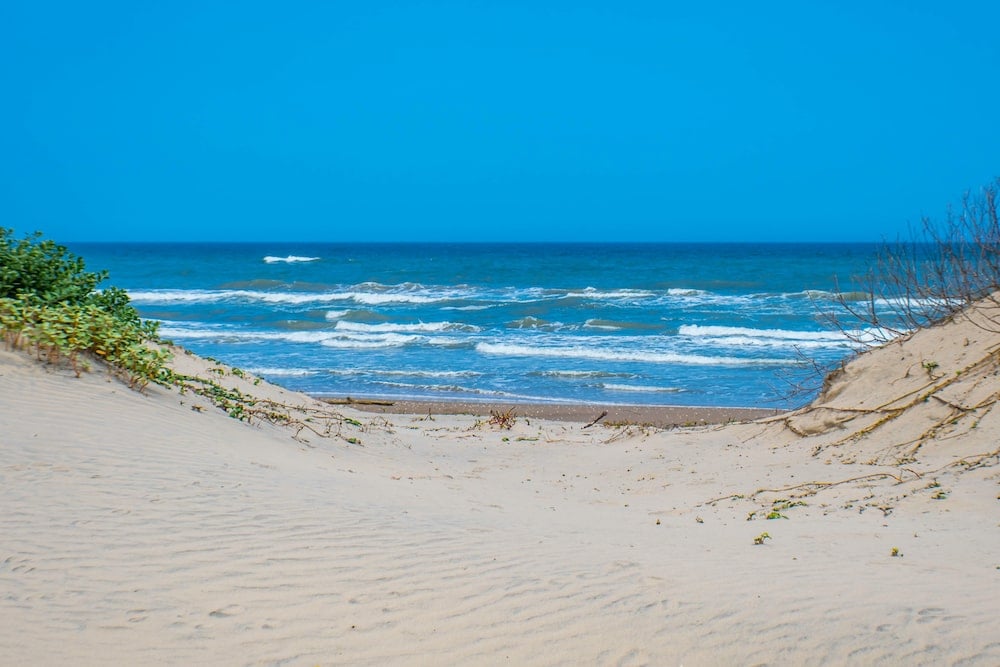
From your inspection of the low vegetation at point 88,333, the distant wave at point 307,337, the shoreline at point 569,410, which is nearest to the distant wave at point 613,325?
the distant wave at point 307,337

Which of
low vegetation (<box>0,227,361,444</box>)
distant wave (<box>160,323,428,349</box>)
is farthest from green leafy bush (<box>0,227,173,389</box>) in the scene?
distant wave (<box>160,323,428,349</box>)

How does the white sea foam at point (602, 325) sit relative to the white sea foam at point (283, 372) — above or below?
above

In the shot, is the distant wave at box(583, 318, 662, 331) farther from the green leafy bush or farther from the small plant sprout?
the green leafy bush

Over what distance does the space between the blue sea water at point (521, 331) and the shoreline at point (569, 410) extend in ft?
2.54

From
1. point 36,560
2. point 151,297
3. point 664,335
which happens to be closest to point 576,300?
point 664,335

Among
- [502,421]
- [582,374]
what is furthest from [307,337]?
[502,421]

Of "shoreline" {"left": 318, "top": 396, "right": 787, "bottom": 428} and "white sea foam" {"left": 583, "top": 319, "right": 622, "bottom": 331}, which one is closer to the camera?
"shoreline" {"left": 318, "top": 396, "right": 787, "bottom": 428}

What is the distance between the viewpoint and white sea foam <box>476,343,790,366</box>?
2047 cm

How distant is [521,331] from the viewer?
27.9 meters

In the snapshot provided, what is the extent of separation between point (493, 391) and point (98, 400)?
9.34 metres

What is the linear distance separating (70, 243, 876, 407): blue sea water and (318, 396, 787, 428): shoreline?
2.54 ft

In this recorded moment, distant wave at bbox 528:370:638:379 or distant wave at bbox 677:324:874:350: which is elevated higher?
distant wave at bbox 677:324:874:350

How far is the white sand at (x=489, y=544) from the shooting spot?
3.74 metres

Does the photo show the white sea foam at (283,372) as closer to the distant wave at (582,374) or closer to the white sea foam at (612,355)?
the distant wave at (582,374)
